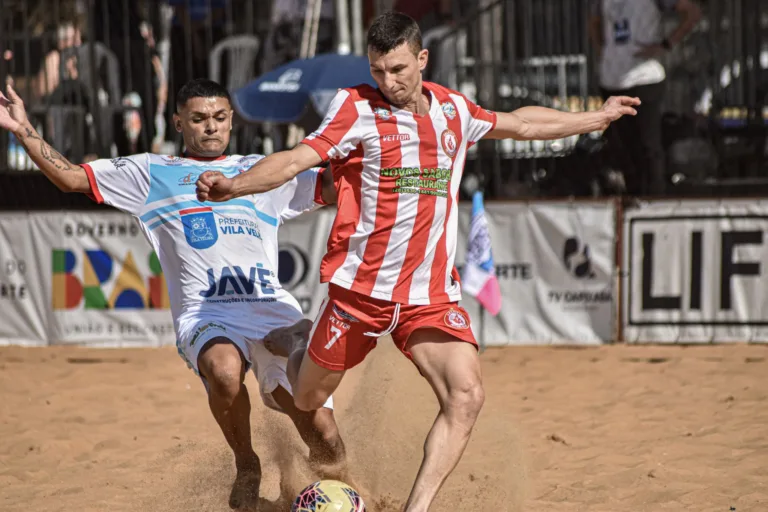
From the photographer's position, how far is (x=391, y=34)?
4.34 m

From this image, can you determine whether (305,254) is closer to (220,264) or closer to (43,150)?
(220,264)

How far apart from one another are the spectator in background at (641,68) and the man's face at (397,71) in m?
5.68

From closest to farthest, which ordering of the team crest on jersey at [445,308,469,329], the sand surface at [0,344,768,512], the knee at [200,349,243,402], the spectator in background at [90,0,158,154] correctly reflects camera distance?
the team crest on jersey at [445,308,469,329] < the knee at [200,349,243,402] < the sand surface at [0,344,768,512] < the spectator in background at [90,0,158,154]

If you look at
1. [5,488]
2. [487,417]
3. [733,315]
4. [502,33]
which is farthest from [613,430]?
[502,33]

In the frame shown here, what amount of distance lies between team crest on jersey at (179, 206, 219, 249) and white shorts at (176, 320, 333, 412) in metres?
0.40

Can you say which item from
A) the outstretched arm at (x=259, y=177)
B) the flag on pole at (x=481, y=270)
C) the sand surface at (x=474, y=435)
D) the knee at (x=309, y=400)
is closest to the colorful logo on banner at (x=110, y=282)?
the sand surface at (x=474, y=435)

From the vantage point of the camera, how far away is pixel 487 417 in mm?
7258

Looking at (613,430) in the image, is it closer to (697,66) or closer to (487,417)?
(487,417)

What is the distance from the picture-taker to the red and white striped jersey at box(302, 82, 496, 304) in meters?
4.41

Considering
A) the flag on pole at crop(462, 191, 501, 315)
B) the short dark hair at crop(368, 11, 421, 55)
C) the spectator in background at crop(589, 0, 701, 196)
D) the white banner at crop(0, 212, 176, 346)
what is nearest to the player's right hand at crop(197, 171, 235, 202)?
the short dark hair at crop(368, 11, 421, 55)

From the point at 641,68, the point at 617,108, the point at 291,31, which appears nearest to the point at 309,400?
the point at 617,108

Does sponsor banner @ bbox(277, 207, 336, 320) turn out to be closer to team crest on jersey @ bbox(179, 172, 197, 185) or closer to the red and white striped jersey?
team crest on jersey @ bbox(179, 172, 197, 185)

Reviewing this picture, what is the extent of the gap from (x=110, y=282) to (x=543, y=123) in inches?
241

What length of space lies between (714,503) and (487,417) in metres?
2.20
